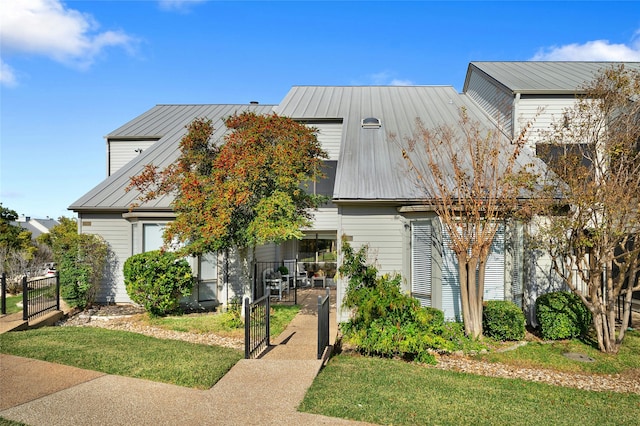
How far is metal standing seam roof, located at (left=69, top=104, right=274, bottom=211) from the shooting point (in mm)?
12519

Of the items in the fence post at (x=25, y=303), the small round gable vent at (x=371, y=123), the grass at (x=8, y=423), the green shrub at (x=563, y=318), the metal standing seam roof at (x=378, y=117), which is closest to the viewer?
the grass at (x=8, y=423)

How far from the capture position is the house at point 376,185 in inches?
385

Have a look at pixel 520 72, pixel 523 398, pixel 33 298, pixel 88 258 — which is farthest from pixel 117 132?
pixel 523 398

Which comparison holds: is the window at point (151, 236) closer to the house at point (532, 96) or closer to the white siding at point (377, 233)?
the white siding at point (377, 233)

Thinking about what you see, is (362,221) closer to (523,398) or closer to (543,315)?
(543,315)

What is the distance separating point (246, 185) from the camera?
911cm

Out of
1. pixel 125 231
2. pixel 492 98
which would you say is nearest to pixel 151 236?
pixel 125 231

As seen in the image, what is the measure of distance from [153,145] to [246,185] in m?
8.38

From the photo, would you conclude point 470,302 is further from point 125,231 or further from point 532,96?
point 125,231

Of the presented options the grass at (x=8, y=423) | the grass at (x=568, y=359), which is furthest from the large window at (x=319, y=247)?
the grass at (x=8, y=423)

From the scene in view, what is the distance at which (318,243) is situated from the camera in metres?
18.3

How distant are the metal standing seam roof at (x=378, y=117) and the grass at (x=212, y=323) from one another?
347 centimetres

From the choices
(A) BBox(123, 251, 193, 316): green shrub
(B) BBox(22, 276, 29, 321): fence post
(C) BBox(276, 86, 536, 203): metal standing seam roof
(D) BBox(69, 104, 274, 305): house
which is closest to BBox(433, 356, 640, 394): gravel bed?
(C) BBox(276, 86, 536, 203): metal standing seam roof

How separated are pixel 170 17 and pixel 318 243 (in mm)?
10471
